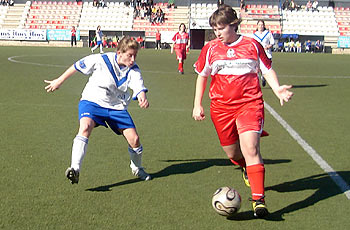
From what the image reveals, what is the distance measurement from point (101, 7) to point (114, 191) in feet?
155

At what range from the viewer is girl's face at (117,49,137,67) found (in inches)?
212

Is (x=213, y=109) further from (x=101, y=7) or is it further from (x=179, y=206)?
(x=101, y=7)

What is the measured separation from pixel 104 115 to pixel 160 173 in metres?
1.00

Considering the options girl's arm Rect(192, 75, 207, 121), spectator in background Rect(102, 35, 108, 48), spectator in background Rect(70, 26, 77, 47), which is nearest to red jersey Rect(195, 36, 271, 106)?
girl's arm Rect(192, 75, 207, 121)

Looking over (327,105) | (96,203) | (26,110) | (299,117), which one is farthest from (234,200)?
(327,105)

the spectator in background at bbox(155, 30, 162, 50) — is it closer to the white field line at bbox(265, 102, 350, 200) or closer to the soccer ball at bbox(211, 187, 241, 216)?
the white field line at bbox(265, 102, 350, 200)

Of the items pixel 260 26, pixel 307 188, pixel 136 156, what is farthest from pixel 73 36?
pixel 307 188

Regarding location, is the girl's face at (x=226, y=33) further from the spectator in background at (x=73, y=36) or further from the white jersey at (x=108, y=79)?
the spectator in background at (x=73, y=36)

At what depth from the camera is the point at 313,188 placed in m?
5.48

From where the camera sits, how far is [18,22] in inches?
1924

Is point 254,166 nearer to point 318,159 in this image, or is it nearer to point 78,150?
point 78,150

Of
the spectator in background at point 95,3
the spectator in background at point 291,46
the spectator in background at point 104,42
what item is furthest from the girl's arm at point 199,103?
the spectator in background at point 95,3

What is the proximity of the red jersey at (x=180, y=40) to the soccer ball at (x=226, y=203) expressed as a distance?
15.6 m

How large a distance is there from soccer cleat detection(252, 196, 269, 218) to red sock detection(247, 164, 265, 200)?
4 centimetres
